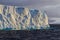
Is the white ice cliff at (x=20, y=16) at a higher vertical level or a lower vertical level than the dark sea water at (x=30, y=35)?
higher

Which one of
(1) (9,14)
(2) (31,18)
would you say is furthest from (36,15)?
(1) (9,14)

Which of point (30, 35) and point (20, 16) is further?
point (20, 16)

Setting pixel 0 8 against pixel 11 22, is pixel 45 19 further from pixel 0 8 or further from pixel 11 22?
pixel 0 8

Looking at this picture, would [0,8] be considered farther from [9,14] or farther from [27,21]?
[27,21]

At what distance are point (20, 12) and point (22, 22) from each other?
21.6 feet

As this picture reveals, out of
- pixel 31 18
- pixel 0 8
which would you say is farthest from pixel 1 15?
pixel 31 18

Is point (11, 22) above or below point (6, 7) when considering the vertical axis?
below

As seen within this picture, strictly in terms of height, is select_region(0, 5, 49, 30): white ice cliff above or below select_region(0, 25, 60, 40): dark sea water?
above

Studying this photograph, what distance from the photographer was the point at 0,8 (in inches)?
3588

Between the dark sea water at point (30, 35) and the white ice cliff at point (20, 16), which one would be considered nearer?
the dark sea water at point (30, 35)

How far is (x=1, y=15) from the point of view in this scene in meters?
87.9

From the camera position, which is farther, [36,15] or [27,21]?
[36,15]

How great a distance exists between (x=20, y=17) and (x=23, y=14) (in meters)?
1.62

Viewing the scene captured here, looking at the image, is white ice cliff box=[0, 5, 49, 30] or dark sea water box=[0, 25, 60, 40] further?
white ice cliff box=[0, 5, 49, 30]
